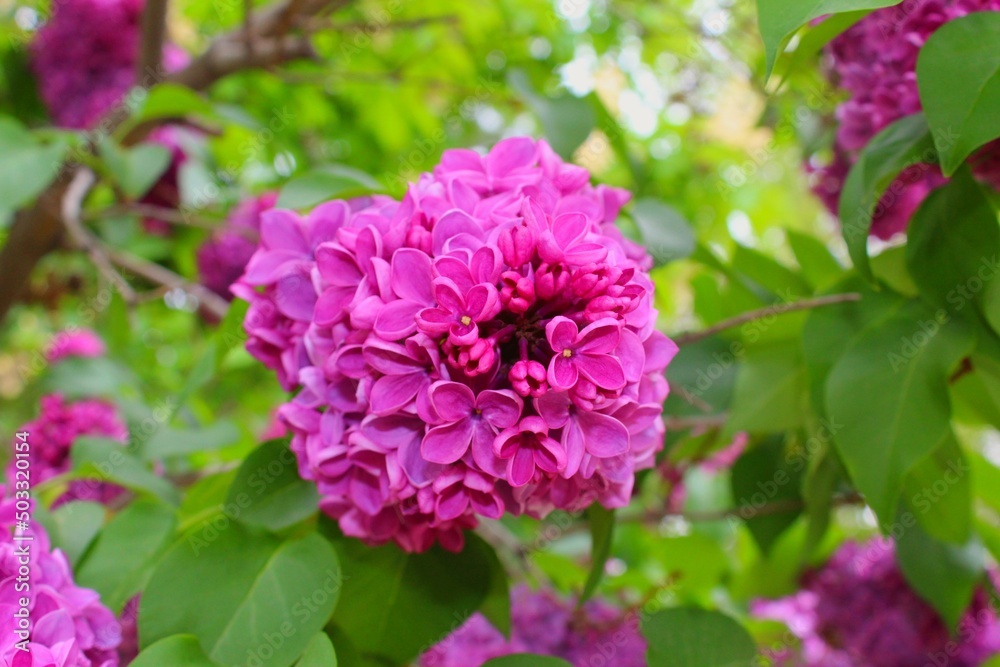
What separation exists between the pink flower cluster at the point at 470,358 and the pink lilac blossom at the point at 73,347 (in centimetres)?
80

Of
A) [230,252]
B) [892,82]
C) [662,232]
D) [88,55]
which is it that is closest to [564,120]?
[662,232]

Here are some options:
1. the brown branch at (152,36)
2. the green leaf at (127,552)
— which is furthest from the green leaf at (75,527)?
the brown branch at (152,36)

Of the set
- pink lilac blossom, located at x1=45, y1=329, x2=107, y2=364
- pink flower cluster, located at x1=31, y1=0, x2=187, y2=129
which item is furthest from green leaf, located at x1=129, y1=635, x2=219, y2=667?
pink flower cluster, located at x1=31, y1=0, x2=187, y2=129

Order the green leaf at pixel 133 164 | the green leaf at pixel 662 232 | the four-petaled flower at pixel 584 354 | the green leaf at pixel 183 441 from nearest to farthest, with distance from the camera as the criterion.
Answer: the four-petaled flower at pixel 584 354 → the green leaf at pixel 662 232 → the green leaf at pixel 183 441 → the green leaf at pixel 133 164

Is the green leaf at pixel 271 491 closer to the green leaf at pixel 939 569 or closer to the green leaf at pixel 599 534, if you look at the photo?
the green leaf at pixel 599 534

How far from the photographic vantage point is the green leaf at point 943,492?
612mm

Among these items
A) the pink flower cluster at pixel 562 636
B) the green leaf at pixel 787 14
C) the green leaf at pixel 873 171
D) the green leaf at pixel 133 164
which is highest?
the green leaf at pixel 787 14

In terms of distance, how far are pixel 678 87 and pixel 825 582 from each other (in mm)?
1060

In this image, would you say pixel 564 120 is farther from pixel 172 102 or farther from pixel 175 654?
pixel 175 654

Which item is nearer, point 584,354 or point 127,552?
point 584,354

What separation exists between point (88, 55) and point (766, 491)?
4.16 ft

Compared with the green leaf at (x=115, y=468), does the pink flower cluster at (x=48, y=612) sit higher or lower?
higher

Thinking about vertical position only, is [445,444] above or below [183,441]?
above

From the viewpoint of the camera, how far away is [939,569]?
806 millimetres
